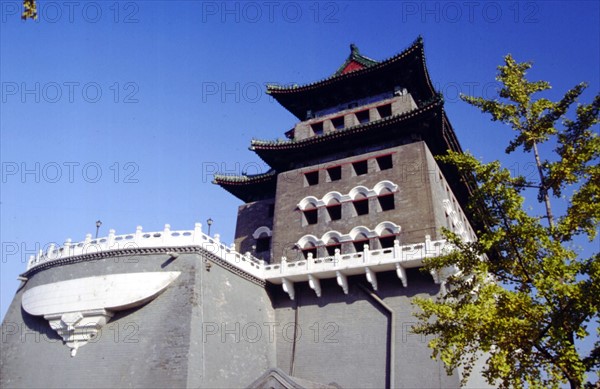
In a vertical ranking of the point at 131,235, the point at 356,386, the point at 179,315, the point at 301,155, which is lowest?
the point at 356,386

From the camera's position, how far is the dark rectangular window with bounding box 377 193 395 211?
26.1 m

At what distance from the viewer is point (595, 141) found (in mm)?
11938

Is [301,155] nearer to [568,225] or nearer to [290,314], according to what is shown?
[290,314]

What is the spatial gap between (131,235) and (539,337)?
1705 cm

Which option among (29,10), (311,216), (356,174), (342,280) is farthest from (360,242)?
(29,10)

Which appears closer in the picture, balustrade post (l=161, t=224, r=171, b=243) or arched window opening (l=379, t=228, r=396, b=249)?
balustrade post (l=161, t=224, r=171, b=243)

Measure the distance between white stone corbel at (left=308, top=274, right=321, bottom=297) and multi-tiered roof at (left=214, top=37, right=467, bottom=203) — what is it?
7.73m

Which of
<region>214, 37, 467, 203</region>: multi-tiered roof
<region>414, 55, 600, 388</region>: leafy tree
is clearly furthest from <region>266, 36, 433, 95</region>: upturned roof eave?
<region>414, 55, 600, 388</region>: leafy tree

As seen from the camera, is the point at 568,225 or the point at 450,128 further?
the point at 450,128

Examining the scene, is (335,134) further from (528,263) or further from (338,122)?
(528,263)

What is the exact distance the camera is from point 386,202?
2634 centimetres

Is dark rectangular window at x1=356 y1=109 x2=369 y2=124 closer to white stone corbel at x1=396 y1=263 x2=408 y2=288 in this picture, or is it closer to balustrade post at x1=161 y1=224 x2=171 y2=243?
white stone corbel at x1=396 y1=263 x2=408 y2=288

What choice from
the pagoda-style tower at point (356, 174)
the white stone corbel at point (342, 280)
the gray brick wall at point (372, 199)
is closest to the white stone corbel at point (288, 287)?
the pagoda-style tower at point (356, 174)

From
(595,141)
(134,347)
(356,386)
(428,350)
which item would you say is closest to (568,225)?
(595,141)
